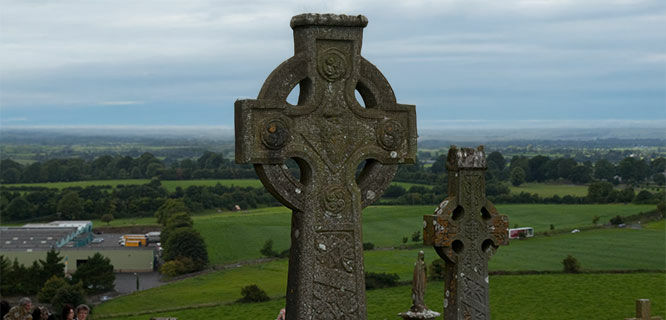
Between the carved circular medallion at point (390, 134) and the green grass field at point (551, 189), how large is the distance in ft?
302

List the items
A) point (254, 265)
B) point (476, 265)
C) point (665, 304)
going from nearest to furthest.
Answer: point (476, 265) < point (665, 304) < point (254, 265)

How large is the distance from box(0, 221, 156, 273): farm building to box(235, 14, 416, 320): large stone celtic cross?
3114 inches

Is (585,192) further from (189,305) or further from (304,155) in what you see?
(304,155)

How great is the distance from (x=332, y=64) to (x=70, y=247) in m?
88.4

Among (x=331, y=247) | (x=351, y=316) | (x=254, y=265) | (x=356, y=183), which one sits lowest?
(x=254, y=265)

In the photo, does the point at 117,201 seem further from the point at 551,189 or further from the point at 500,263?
the point at 500,263

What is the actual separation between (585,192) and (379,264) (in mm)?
47959

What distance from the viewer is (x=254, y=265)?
238ft

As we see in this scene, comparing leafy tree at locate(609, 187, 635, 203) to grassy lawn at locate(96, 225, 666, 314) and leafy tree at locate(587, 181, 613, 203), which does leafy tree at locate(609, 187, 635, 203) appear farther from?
grassy lawn at locate(96, 225, 666, 314)

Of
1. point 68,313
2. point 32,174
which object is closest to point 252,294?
point 68,313

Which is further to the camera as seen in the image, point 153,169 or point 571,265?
point 153,169

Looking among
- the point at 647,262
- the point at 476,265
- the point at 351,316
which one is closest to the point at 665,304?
the point at 647,262

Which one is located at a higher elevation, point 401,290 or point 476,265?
point 476,265

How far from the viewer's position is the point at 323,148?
8.53 metres
